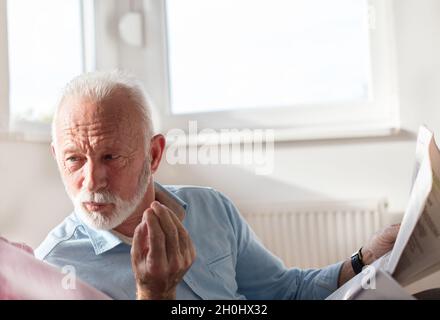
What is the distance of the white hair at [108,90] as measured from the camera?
57cm

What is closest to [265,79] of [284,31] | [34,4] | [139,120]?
[284,31]

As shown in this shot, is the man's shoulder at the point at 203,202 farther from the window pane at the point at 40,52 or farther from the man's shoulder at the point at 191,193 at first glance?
the window pane at the point at 40,52

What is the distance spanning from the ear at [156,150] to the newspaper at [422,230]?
0.32m

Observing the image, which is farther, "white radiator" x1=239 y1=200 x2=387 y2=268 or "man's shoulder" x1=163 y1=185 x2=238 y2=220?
"white radiator" x1=239 y1=200 x2=387 y2=268

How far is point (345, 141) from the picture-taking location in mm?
1267

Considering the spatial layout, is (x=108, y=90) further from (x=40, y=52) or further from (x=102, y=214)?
(x=40, y=52)

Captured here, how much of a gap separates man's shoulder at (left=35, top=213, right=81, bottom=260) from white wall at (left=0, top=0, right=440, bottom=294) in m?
0.55

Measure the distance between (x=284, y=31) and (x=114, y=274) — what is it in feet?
3.05

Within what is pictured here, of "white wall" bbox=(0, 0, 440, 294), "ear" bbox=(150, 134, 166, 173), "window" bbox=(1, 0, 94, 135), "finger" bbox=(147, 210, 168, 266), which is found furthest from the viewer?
"white wall" bbox=(0, 0, 440, 294)

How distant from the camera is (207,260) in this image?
0.68 metres

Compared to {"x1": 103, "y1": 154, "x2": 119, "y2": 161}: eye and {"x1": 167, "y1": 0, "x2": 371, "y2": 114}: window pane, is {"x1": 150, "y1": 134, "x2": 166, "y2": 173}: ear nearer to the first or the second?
{"x1": 103, "y1": 154, "x2": 119, "y2": 161}: eye

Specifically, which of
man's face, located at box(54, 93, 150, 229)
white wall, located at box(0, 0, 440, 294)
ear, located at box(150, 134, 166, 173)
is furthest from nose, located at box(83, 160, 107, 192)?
white wall, located at box(0, 0, 440, 294)

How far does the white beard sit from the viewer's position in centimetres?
56
